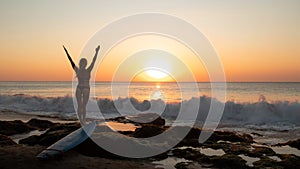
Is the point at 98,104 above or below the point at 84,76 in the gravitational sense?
below

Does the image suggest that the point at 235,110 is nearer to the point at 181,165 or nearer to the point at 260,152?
the point at 260,152

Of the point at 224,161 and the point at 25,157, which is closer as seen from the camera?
the point at 25,157

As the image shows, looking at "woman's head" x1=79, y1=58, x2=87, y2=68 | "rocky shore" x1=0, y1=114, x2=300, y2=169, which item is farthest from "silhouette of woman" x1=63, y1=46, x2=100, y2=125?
"rocky shore" x1=0, y1=114, x2=300, y2=169

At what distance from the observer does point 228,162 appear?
907cm

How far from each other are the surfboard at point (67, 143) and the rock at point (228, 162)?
13.7ft

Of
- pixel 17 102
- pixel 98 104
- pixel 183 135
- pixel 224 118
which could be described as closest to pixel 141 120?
pixel 183 135

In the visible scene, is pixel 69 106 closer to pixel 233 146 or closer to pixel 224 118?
pixel 224 118

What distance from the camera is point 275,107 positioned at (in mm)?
24844

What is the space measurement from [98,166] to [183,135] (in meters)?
6.07

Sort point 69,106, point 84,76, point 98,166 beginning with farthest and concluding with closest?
point 69,106 → point 84,76 → point 98,166

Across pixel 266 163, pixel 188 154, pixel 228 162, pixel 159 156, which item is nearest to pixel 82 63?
pixel 159 156

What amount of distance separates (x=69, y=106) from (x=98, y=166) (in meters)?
26.7

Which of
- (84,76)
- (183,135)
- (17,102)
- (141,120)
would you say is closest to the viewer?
(84,76)

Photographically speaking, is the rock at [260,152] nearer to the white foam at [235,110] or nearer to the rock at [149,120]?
the rock at [149,120]
